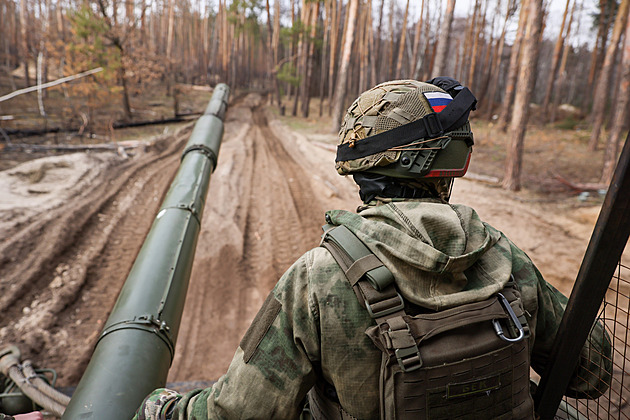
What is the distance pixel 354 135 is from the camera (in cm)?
159

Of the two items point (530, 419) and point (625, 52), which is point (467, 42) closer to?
point (625, 52)

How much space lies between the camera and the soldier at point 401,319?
111cm

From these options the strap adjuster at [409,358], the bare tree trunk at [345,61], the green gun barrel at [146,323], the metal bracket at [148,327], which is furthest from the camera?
the bare tree trunk at [345,61]

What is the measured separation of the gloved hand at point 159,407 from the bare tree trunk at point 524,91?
8950 mm

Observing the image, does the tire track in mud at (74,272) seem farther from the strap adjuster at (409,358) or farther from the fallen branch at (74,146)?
the strap adjuster at (409,358)

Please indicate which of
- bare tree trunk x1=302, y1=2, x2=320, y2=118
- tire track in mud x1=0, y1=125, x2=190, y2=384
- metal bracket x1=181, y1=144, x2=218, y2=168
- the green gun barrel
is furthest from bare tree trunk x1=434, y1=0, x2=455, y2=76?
the green gun barrel

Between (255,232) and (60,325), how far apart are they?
3337 mm

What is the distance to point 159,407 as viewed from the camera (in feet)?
4.67

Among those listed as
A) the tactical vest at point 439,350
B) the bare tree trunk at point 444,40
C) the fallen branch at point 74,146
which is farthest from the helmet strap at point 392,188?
the bare tree trunk at point 444,40

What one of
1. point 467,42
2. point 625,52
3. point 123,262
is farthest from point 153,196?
point 467,42

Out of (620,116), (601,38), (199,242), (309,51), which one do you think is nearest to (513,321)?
(199,242)

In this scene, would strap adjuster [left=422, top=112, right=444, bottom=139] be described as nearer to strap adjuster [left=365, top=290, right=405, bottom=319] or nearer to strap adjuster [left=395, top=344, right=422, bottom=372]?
strap adjuster [left=365, top=290, right=405, bottom=319]

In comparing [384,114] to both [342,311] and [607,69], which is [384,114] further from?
[607,69]

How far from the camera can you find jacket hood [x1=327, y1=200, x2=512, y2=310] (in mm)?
1149
